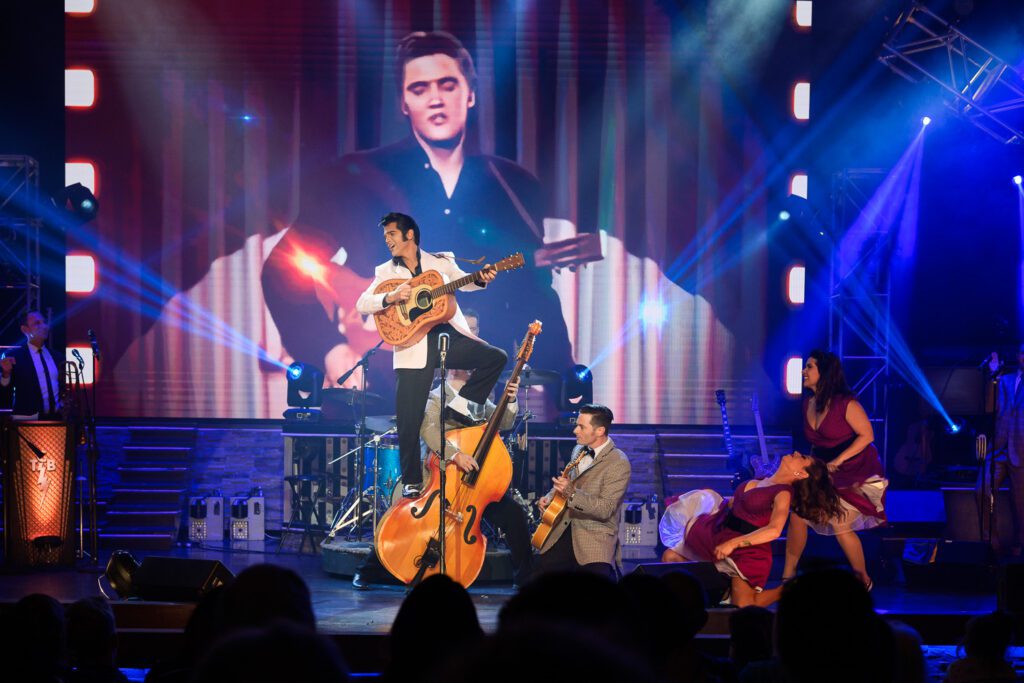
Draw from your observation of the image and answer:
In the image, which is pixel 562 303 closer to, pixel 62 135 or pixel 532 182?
pixel 532 182

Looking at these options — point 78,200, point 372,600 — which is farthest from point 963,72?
point 78,200

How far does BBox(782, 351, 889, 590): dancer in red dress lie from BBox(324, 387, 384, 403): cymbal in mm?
3973

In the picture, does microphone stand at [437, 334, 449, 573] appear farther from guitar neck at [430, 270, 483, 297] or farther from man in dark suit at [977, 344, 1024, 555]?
man in dark suit at [977, 344, 1024, 555]

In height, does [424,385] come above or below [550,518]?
above

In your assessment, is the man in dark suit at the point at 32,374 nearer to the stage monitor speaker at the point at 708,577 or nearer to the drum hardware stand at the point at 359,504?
the drum hardware stand at the point at 359,504

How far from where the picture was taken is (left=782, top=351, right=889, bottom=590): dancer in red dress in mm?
6902

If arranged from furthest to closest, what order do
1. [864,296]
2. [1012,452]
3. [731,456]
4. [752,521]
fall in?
[864,296], [731,456], [1012,452], [752,521]

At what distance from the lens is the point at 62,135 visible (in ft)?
38.4

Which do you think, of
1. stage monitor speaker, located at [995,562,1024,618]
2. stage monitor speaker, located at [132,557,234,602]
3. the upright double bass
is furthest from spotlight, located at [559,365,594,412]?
stage monitor speaker, located at [132,557,234,602]

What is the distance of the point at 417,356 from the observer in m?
7.27

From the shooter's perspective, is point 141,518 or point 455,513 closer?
point 455,513

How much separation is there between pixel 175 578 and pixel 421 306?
233 cm

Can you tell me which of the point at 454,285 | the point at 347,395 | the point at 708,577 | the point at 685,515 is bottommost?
the point at 708,577

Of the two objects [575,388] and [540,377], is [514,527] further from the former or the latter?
[575,388]
